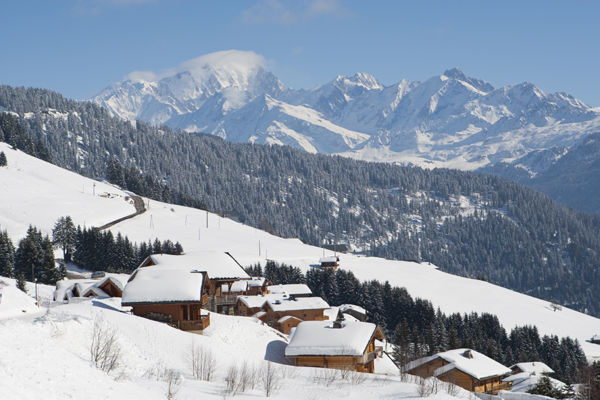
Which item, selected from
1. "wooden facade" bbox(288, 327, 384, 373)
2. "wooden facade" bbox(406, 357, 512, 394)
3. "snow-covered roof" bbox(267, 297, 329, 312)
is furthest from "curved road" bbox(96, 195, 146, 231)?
"wooden facade" bbox(288, 327, 384, 373)

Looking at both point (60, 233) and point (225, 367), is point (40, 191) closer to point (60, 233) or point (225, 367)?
point (60, 233)

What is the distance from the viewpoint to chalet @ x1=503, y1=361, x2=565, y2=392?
63297mm

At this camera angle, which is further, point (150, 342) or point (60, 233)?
point (60, 233)

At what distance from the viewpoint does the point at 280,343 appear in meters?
45.4

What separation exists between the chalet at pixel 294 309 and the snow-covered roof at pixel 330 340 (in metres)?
35.3

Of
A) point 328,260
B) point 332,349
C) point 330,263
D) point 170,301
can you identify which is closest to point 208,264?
point 170,301

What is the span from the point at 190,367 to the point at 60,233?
291 ft

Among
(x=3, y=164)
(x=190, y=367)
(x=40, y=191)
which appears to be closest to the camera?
(x=190, y=367)

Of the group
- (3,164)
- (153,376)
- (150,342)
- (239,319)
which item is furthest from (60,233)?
(153,376)

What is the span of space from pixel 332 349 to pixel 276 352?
162 inches

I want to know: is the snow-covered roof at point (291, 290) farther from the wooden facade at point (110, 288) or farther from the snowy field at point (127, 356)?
the wooden facade at point (110, 288)

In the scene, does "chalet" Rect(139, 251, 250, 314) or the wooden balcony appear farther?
"chalet" Rect(139, 251, 250, 314)

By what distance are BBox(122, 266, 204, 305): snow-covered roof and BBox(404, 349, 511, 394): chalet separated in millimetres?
23583

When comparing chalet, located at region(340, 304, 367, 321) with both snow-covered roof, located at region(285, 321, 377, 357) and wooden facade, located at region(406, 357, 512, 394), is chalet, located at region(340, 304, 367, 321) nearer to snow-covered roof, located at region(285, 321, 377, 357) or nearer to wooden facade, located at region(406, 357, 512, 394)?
wooden facade, located at region(406, 357, 512, 394)
